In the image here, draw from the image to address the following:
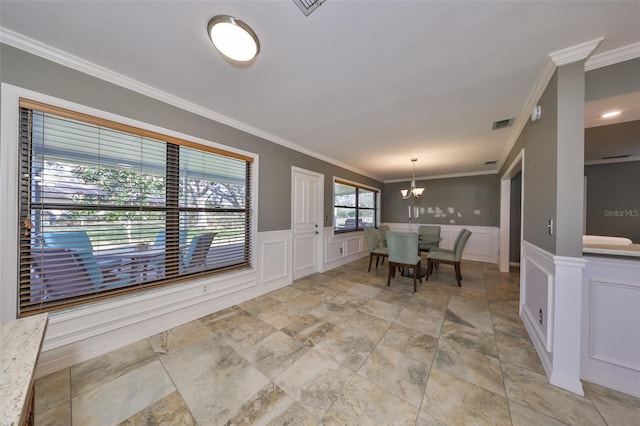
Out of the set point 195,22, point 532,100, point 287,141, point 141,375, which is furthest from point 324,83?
point 141,375

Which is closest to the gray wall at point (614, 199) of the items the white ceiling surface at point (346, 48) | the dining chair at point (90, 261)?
the white ceiling surface at point (346, 48)

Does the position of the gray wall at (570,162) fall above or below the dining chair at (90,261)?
above

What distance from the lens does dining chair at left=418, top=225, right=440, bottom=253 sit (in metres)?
4.50

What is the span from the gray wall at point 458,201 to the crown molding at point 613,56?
4276mm

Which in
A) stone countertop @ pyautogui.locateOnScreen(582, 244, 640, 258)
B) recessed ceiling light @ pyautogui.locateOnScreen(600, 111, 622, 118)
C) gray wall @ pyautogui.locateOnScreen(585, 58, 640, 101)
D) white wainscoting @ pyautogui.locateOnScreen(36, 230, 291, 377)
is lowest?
white wainscoting @ pyautogui.locateOnScreen(36, 230, 291, 377)

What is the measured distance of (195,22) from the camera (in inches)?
52.3

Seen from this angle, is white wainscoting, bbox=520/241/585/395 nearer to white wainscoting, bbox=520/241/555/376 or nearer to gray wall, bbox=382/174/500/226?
white wainscoting, bbox=520/241/555/376

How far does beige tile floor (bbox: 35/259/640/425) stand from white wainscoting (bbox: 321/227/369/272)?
1.94 meters

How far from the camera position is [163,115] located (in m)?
2.15

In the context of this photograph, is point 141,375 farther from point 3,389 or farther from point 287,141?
point 287,141

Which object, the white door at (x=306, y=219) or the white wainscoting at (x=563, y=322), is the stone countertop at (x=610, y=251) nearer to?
the white wainscoting at (x=563, y=322)

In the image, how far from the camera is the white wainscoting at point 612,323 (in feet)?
4.70

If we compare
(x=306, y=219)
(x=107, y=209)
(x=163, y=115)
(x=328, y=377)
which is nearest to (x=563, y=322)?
(x=328, y=377)
